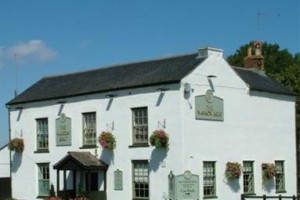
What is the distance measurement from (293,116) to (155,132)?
10332 mm

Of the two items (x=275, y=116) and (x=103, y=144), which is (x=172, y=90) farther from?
(x=275, y=116)

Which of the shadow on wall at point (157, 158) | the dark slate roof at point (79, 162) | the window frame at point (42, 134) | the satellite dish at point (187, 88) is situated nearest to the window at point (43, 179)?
the window frame at point (42, 134)

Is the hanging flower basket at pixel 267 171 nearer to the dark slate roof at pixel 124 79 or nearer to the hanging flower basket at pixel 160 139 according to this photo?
the dark slate roof at pixel 124 79

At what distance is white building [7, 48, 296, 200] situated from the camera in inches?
1194

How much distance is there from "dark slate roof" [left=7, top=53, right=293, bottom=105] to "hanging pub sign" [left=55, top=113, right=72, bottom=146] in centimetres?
121

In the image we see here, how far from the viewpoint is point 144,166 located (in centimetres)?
3145

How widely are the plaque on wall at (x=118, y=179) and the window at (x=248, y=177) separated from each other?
6.04 metres

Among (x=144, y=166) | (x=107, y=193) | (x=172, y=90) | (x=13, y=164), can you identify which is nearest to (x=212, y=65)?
(x=172, y=90)

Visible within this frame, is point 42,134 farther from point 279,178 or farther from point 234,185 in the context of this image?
point 279,178

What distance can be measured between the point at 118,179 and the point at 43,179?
609 centimetres

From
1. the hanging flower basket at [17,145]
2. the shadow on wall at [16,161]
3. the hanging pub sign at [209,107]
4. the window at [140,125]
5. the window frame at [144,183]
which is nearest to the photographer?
the hanging pub sign at [209,107]

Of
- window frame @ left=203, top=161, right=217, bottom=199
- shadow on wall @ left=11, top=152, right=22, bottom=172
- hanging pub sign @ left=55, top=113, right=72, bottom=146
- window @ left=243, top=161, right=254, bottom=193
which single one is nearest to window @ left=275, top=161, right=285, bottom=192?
window @ left=243, top=161, right=254, bottom=193

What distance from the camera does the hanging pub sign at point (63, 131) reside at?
35.3 m

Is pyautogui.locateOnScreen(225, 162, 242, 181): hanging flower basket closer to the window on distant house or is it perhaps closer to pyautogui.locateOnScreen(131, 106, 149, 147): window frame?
pyautogui.locateOnScreen(131, 106, 149, 147): window frame
